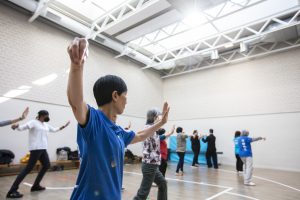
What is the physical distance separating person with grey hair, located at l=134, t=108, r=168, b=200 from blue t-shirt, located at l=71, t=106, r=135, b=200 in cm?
197

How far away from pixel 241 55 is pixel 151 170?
32.7 ft

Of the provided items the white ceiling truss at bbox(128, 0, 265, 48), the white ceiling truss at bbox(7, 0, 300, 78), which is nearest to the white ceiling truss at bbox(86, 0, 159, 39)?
the white ceiling truss at bbox(7, 0, 300, 78)

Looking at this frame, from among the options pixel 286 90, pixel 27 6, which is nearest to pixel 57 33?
pixel 27 6

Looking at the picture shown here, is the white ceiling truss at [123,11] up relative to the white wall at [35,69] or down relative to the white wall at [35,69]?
up

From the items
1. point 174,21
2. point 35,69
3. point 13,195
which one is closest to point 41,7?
point 35,69

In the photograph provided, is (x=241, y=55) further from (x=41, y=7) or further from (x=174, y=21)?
(x=41, y=7)

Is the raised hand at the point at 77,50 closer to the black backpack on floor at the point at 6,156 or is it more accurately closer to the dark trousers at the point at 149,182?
the dark trousers at the point at 149,182

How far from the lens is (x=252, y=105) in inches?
415

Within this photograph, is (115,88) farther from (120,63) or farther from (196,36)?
(120,63)

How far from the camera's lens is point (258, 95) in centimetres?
1041

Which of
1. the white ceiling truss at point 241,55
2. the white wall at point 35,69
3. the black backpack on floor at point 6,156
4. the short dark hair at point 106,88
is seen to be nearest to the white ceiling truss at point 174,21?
the white ceiling truss at point 241,55

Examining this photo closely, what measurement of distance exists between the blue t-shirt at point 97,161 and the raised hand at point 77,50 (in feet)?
0.88

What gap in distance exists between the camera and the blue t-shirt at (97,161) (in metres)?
1.02

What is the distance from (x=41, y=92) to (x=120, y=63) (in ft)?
14.9
